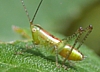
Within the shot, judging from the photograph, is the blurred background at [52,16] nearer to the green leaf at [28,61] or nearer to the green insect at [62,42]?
the green leaf at [28,61]

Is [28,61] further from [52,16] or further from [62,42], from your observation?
[52,16]

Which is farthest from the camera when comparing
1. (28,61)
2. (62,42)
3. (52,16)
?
(52,16)

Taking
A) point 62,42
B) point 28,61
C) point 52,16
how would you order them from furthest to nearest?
point 52,16 < point 62,42 < point 28,61

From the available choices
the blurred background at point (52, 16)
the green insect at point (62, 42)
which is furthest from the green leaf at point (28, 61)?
the blurred background at point (52, 16)

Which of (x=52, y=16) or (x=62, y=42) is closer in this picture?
(x=62, y=42)

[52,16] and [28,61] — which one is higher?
[28,61]

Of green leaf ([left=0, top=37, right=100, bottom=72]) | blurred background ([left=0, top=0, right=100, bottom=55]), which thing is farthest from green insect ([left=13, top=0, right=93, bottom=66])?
blurred background ([left=0, top=0, right=100, bottom=55])

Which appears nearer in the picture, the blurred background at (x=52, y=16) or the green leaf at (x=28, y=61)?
the green leaf at (x=28, y=61)

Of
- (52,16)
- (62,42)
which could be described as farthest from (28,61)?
(52,16)
